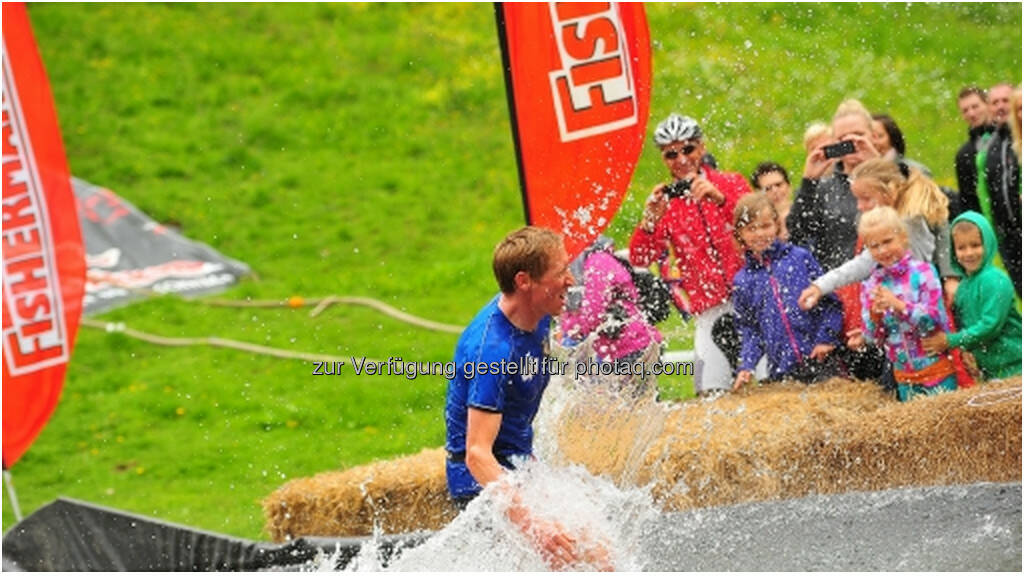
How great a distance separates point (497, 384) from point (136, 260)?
9740 mm

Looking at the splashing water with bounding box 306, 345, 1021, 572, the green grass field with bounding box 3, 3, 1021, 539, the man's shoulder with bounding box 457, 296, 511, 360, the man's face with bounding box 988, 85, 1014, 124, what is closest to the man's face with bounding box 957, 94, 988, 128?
the man's face with bounding box 988, 85, 1014, 124

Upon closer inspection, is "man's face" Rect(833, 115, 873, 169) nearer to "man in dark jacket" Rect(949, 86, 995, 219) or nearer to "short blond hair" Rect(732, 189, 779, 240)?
"short blond hair" Rect(732, 189, 779, 240)

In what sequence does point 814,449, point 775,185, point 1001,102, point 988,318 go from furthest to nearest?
1. point 1001,102
2. point 775,185
3. point 988,318
4. point 814,449

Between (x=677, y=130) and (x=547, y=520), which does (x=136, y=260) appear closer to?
(x=677, y=130)

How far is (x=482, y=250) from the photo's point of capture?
14547mm

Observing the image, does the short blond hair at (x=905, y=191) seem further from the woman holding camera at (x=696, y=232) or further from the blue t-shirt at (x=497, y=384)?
the blue t-shirt at (x=497, y=384)

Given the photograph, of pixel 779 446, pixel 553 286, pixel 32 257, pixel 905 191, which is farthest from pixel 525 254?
pixel 32 257

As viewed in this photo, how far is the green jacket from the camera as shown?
750 centimetres

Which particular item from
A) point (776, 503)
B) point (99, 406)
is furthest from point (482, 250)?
point (776, 503)

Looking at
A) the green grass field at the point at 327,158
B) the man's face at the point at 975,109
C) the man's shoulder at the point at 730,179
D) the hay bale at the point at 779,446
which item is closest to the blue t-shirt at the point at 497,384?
the hay bale at the point at 779,446

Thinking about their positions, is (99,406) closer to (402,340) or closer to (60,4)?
(402,340)

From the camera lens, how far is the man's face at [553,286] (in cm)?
586

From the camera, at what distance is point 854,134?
27.7 feet

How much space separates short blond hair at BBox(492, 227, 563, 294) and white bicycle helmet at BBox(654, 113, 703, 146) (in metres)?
2.45
